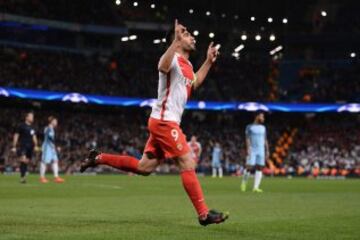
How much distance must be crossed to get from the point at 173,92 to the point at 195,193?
4.60 ft

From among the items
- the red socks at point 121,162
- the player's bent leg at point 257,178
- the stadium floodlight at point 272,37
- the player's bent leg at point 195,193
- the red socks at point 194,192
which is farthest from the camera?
the stadium floodlight at point 272,37

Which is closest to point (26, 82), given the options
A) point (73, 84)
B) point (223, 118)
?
point (73, 84)

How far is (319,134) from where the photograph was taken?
5653 cm

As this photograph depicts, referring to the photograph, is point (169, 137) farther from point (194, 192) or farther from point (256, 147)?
point (256, 147)

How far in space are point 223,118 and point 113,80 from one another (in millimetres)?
9923

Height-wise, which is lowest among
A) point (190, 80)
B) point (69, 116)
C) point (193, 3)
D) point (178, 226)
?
point (178, 226)

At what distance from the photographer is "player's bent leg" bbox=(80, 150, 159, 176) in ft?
33.5

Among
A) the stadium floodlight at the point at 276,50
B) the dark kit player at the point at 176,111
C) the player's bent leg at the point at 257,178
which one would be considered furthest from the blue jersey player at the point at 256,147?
the stadium floodlight at the point at 276,50

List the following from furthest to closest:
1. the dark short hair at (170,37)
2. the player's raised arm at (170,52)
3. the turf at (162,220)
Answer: the dark short hair at (170,37), the player's raised arm at (170,52), the turf at (162,220)

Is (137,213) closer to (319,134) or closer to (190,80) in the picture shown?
(190,80)

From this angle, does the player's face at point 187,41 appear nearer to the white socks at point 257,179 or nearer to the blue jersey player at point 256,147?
the white socks at point 257,179

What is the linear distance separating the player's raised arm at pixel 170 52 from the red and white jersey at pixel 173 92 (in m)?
0.15

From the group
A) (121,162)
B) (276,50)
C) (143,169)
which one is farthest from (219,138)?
(143,169)

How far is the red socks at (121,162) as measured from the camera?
34.1ft
